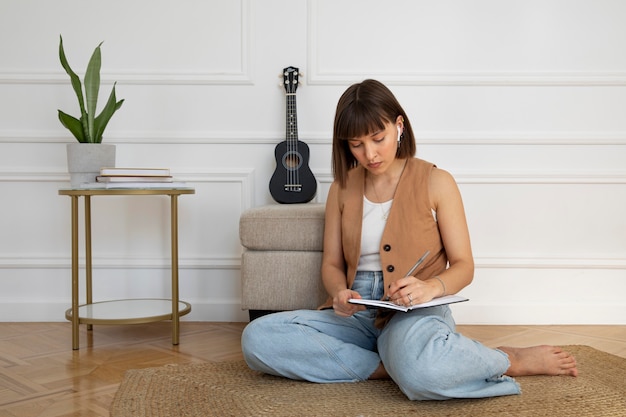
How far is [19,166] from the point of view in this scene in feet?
8.90

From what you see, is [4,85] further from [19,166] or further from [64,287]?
[64,287]

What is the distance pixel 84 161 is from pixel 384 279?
117cm

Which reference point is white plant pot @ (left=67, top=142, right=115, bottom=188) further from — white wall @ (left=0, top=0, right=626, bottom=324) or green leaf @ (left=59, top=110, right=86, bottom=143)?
white wall @ (left=0, top=0, right=626, bottom=324)

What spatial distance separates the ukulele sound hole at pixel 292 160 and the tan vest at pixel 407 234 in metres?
0.79

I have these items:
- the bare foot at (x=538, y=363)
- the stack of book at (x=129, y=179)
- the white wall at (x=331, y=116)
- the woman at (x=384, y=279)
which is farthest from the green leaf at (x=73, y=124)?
the bare foot at (x=538, y=363)

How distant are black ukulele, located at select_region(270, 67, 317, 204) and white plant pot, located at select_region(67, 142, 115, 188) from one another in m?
0.63

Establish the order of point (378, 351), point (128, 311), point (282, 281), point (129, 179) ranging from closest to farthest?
point (378, 351)
point (282, 281)
point (129, 179)
point (128, 311)

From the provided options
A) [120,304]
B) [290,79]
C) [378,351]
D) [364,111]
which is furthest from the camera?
[290,79]

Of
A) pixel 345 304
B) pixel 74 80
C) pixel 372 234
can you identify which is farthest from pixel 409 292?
pixel 74 80

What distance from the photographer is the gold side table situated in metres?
2.20

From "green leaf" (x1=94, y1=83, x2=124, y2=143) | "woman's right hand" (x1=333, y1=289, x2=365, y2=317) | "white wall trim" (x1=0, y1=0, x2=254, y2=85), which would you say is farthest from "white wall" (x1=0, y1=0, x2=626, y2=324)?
"woman's right hand" (x1=333, y1=289, x2=365, y2=317)

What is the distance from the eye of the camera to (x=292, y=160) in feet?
8.54

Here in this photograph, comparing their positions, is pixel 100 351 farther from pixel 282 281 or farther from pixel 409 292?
pixel 409 292

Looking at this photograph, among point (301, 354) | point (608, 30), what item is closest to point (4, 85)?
point (301, 354)
